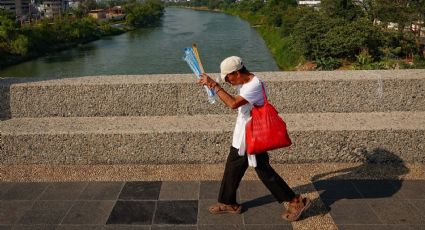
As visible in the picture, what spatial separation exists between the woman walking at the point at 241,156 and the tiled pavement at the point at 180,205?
14 cm

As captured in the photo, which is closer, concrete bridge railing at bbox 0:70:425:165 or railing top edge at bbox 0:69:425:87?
concrete bridge railing at bbox 0:70:425:165

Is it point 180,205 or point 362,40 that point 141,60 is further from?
point 180,205

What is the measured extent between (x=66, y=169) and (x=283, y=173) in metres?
2.46

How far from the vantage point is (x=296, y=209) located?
3.62 metres

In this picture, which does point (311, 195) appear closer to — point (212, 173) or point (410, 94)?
point (212, 173)

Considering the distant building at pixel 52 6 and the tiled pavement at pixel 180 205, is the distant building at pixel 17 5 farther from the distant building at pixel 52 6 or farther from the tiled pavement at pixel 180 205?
the tiled pavement at pixel 180 205

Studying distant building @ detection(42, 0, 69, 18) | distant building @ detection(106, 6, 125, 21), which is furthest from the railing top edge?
distant building @ detection(42, 0, 69, 18)

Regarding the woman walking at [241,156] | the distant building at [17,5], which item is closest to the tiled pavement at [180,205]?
the woman walking at [241,156]

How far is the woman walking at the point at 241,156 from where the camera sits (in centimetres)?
322

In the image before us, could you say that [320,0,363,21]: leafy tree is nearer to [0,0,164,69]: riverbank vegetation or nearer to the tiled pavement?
[0,0,164,69]: riverbank vegetation

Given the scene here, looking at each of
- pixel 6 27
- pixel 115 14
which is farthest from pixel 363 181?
pixel 115 14

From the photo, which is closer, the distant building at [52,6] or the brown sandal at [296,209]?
the brown sandal at [296,209]

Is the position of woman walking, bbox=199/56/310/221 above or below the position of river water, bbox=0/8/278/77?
above

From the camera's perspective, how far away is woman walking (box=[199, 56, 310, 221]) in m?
3.22
